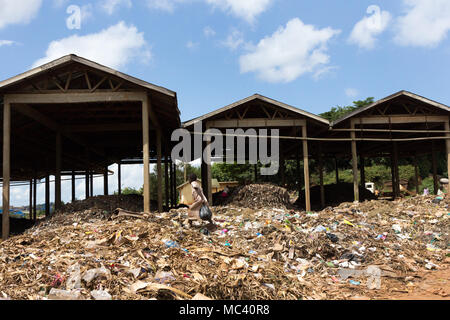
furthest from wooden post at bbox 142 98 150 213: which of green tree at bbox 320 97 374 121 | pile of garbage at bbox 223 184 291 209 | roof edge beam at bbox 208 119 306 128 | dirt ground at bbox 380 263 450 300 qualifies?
green tree at bbox 320 97 374 121

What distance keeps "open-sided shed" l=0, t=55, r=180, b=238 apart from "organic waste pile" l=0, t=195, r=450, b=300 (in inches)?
112

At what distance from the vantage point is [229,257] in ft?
20.3

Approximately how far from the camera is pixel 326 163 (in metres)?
35.3

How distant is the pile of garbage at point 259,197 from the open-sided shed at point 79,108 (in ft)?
9.23

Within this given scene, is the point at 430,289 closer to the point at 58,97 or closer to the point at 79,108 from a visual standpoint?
the point at 58,97

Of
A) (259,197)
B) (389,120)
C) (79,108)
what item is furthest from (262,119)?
(79,108)

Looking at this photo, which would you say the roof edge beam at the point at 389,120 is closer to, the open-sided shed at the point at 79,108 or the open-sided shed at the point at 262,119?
the open-sided shed at the point at 262,119

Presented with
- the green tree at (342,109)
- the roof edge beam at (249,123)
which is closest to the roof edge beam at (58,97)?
the roof edge beam at (249,123)

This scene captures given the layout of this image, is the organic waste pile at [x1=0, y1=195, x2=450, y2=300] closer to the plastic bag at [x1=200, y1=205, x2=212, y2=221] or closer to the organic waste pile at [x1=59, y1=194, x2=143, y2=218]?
the plastic bag at [x1=200, y1=205, x2=212, y2=221]

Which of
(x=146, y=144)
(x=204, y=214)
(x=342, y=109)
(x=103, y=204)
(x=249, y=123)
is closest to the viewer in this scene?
(x=204, y=214)

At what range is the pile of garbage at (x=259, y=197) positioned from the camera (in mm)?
12508

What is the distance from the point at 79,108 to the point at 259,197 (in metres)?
6.97
